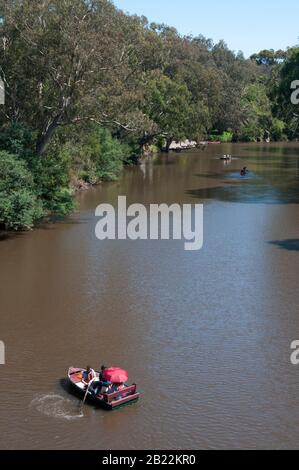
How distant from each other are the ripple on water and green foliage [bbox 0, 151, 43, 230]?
51.7 ft

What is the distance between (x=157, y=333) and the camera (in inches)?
780

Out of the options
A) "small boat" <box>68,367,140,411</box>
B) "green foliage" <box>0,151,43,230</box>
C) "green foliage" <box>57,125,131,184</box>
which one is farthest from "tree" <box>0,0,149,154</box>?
"small boat" <box>68,367,140,411</box>

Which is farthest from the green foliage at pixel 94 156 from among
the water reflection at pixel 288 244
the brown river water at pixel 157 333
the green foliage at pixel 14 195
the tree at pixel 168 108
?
the water reflection at pixel 288 244

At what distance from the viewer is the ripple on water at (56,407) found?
14.9 metres

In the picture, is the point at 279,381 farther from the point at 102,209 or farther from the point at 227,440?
the point at 102,209

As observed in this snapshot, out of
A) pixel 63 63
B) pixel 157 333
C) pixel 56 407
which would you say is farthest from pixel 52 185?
pixel 56 407

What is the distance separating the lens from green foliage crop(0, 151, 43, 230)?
30.2m

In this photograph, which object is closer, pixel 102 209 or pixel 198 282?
pixel 198 282

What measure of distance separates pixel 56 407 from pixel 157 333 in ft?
17.8

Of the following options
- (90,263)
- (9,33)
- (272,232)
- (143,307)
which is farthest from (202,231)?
(9,33)

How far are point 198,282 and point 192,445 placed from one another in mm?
11804

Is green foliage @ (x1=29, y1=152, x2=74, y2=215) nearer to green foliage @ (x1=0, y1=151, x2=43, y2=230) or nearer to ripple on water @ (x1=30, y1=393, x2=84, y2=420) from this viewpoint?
green foliage @ (x1=0, y1=151, x2=43, y2=230)

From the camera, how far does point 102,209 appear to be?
135ft

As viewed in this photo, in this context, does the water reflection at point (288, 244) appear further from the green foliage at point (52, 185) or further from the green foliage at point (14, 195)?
the green foliage at point (14, 195)
